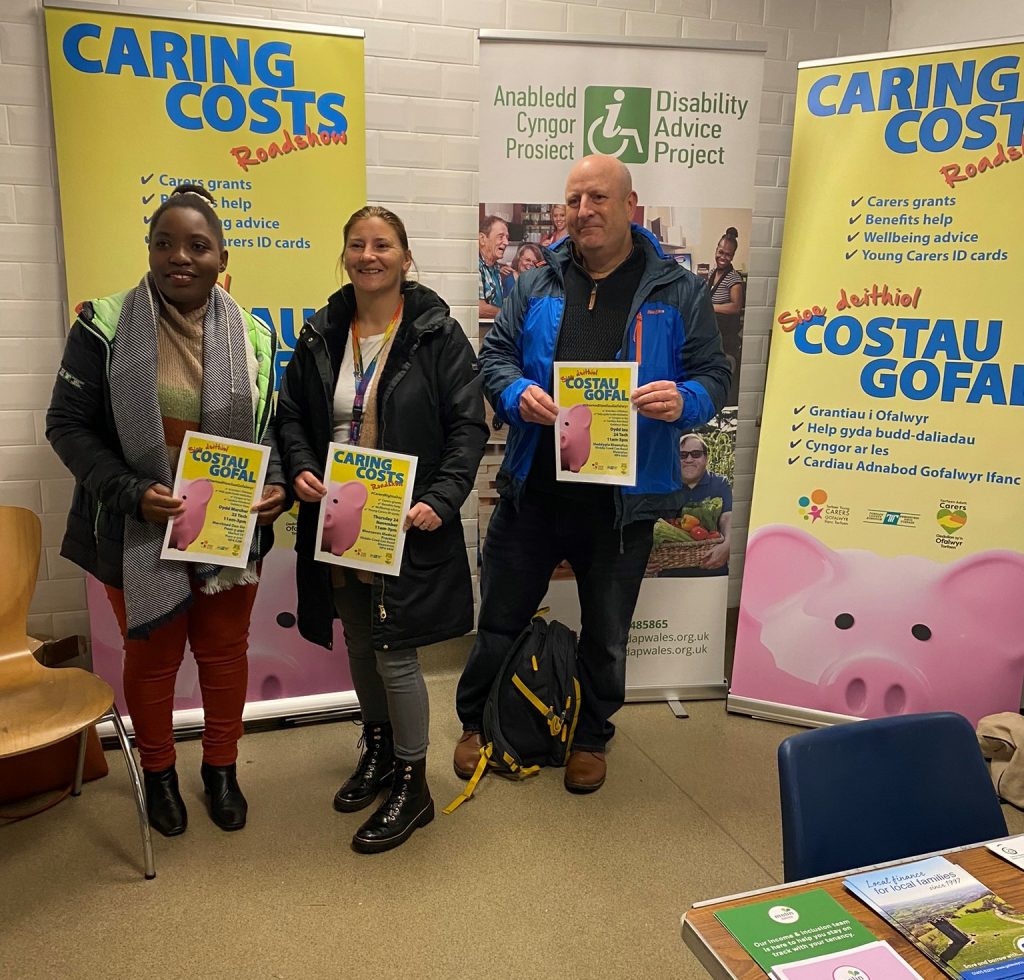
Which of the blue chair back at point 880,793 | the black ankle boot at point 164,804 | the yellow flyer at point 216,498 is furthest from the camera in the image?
the black ankle boot at point 164,804

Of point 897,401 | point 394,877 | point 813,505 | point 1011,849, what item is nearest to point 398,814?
point 394,877

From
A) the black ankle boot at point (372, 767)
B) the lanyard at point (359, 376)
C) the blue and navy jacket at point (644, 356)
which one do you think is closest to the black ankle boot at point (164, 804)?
the black ankle boot at point (372, 767)

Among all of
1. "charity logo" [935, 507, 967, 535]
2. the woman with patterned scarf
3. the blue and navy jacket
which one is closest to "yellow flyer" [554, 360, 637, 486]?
→ the blue and navy jacket

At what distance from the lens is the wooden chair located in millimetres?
2037

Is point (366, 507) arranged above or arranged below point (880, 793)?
above

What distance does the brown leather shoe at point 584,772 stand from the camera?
2635 millimetres

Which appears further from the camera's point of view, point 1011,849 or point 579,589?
point 579,589

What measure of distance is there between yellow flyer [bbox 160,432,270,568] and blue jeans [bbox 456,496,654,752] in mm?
810

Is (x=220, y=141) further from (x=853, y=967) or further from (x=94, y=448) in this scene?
(x=853, y=967)

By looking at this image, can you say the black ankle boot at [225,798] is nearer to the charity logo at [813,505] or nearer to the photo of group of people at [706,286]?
the photo of group of people at [706,286]

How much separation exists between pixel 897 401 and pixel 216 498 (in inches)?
85.0

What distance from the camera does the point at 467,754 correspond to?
8.90 feet

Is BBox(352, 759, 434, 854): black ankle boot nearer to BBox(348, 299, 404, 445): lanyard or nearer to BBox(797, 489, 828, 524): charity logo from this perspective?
BBox(348, 299, 404, 445): lanyard

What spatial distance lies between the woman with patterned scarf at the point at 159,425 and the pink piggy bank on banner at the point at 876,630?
1.78 m
